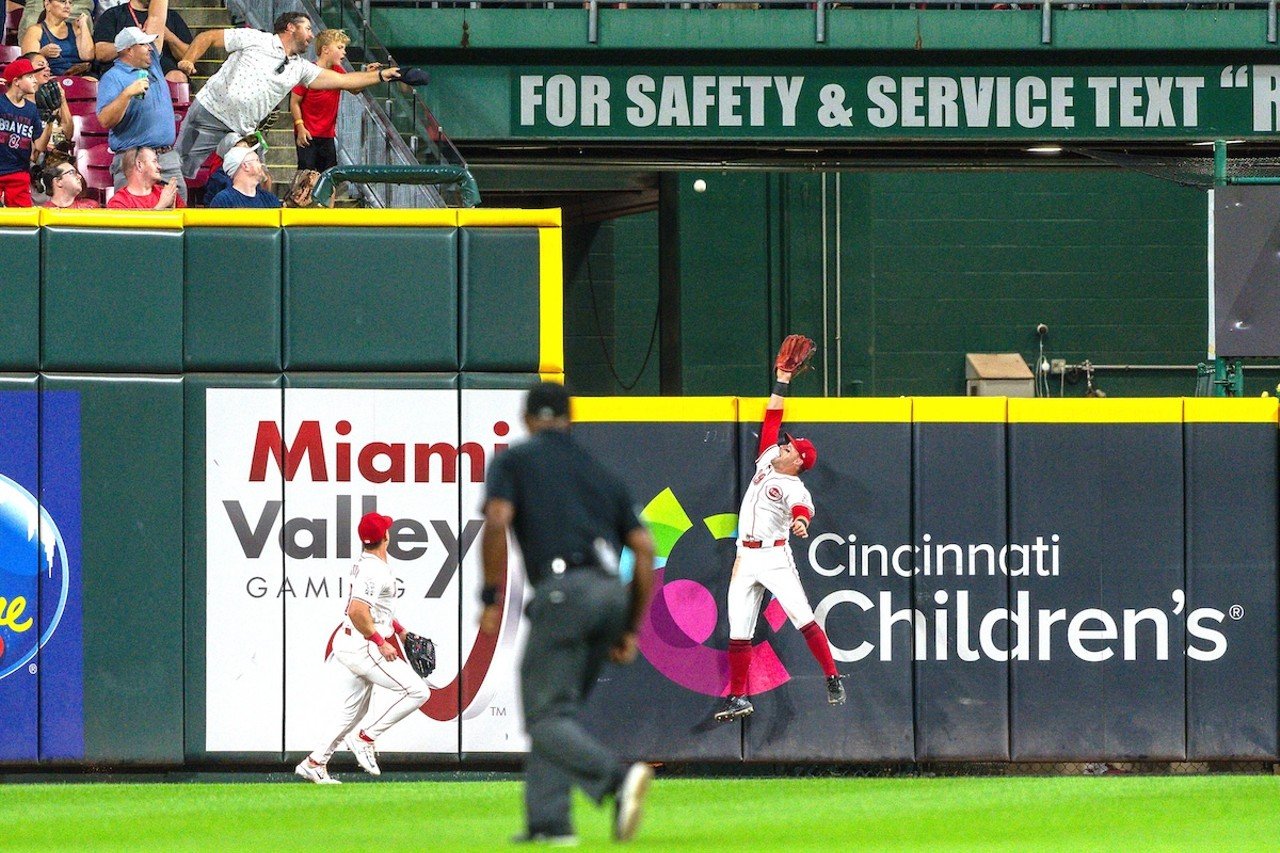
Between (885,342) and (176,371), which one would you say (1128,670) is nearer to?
(176,371)

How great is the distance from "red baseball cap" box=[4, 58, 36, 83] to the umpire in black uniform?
8681mm

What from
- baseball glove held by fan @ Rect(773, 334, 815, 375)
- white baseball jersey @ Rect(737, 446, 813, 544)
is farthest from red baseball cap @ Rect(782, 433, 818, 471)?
baseball glove held by fan @ Rect(773, 334, 815, 375)

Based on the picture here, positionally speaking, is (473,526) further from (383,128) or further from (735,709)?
(383,128)

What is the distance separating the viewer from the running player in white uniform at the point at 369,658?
41.0 ft

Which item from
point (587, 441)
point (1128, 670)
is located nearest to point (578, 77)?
point (587, 441)

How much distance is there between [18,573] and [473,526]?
3.00 meters

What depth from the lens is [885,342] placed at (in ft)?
85.4

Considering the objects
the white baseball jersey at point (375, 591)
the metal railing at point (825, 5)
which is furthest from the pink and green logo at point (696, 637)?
the metal railing at point (825, 5)

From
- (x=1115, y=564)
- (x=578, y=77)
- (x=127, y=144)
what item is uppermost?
(x=578, y=77)

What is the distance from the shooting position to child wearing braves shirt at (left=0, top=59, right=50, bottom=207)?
14648 mm

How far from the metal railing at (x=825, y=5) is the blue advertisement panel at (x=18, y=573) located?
9742 mm

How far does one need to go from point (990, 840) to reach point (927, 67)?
1462cm

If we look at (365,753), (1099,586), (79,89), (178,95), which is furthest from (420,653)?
(79,89)

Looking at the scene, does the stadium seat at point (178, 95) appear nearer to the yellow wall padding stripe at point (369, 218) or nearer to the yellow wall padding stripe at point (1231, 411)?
the yellow wall padding stripe at point (369, 218)
